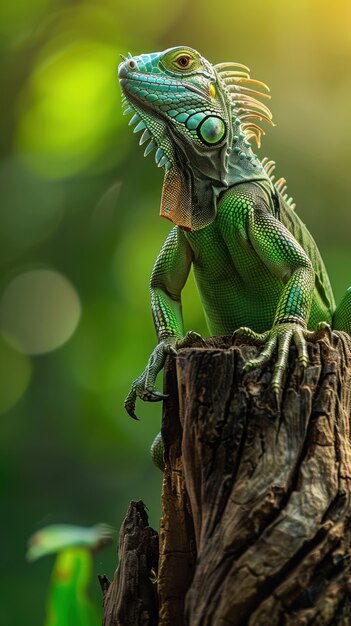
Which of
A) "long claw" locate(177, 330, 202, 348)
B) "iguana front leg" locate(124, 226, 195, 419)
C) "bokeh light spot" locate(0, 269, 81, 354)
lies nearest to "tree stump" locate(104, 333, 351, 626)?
"long claw" locate(177, 330, 202, 348)

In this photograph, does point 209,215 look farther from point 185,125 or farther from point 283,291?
point 283,291

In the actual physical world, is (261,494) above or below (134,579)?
above

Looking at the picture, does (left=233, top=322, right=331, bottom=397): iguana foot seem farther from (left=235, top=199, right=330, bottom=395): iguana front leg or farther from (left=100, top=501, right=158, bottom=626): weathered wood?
(left=100, top=501, right=158, bottom=626): weathered wood

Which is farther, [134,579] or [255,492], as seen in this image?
[134,579]

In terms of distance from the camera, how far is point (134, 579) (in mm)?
2637

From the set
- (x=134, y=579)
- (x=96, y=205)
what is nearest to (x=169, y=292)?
(x=134, y=579)

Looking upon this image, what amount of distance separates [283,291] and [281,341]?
0.38 meters

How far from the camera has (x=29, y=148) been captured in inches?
225

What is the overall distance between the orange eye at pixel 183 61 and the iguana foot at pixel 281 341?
1200 mm

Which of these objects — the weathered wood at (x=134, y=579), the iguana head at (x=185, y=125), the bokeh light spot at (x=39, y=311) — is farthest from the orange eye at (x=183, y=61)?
the bokeh light spot at (x=39, y=311)

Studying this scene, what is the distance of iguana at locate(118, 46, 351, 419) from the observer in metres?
2.88

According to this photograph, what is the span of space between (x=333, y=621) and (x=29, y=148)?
4.62 m

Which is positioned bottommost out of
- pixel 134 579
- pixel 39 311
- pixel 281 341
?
pixel 134 579

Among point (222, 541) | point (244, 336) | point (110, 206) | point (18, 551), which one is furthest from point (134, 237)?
point (222, 541)
